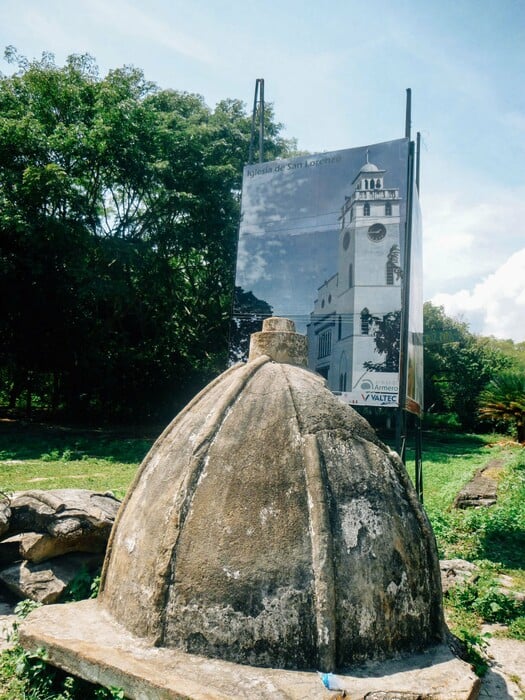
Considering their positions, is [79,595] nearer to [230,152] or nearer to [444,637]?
[444,637]

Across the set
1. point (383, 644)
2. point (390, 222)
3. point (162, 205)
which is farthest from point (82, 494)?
point (162, 205)

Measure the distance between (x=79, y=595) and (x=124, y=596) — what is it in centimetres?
185

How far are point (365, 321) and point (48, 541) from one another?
5580mm

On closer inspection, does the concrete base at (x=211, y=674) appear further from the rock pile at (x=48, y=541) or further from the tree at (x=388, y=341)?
the tree at (x=388, y=341)

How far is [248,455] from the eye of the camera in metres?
2.75

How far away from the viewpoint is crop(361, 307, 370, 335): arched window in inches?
344

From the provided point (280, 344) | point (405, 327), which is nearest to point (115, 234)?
point (405, 327)

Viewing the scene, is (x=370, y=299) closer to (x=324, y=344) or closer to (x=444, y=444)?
(x=324, y=344)

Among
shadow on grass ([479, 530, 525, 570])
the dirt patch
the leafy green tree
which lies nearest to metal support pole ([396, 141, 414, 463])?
shadow on grass ([479, 530, 525, 570])

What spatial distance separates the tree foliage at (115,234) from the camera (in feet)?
47.2

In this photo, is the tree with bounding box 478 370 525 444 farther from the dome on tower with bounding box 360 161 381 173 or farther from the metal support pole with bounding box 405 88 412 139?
the metal support pole with bounding box 405 88 412 139

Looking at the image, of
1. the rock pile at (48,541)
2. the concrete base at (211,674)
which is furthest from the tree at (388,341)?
the concrete base at (211,674)

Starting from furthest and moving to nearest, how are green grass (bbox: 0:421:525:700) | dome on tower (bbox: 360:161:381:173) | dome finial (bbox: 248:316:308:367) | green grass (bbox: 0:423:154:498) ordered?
green grass (bbox: 0:423:154:498) < dome on tower (bbox: 360:161:381:173) < green grass (bbox: 0:421:525:700) < dome finial (bbox: 248:316:308:367)

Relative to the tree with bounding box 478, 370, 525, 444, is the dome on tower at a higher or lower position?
higher
